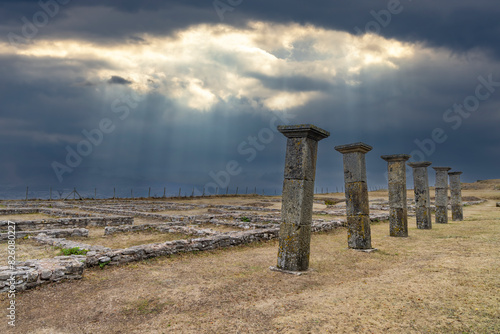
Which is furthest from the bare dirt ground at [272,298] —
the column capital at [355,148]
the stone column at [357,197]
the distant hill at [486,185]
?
the distant hill at [486,185]

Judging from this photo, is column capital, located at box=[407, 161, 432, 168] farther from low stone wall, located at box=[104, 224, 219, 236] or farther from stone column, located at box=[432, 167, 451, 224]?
low stone wall, located at box=[104, 224, 219, 236]

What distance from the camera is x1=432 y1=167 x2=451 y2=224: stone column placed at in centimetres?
2009

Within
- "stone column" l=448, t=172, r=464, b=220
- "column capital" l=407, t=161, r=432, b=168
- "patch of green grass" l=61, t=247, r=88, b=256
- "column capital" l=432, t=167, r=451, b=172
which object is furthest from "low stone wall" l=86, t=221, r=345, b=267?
"stone column" l=448, t=172, r=464, b=220

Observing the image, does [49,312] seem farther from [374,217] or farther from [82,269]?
[374,217]

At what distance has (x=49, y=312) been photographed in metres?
5.80

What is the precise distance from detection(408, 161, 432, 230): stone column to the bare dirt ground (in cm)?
765

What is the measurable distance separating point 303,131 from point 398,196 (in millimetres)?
9040

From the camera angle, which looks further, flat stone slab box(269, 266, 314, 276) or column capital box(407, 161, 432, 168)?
column capital box(407, 161, 432, 168)

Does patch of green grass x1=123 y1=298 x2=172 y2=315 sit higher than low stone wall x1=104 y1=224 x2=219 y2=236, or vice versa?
low stone wall x1=104 y1=224 x2=219 y2=236

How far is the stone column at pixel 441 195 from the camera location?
65.9 feet

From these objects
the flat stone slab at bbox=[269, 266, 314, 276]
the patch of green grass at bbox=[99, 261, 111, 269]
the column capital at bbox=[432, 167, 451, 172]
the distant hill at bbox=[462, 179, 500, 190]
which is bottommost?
the patch of green grass at bbox=[99, 261, 111, 269]

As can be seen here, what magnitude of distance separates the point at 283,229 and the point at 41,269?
20.3ft

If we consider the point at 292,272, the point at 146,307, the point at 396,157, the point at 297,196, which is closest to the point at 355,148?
the point at 396,157

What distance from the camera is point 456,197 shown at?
22.0 meters
